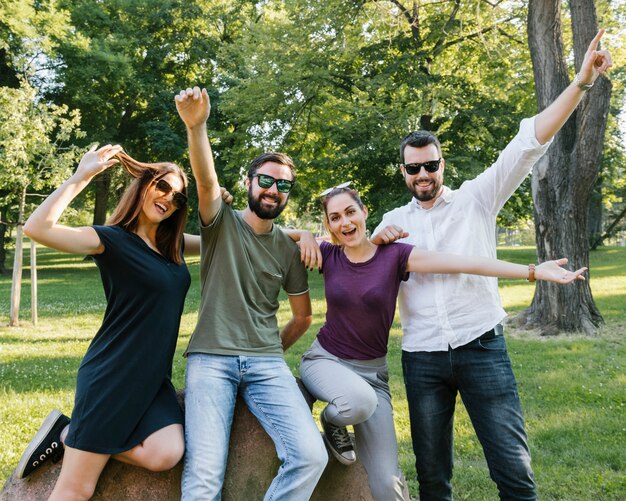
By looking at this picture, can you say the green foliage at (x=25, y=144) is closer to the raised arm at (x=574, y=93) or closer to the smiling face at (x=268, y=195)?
the smiling face at (x=268, y=195)

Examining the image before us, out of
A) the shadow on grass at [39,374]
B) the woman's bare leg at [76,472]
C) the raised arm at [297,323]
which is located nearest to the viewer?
the woman's bare leg at [76,472]

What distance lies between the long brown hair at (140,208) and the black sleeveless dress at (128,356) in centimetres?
12

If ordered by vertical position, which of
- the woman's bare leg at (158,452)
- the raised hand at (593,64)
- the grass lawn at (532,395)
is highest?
the raised hand at (593,64)

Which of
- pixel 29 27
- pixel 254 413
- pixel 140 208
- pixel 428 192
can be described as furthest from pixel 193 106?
pixel 29 27

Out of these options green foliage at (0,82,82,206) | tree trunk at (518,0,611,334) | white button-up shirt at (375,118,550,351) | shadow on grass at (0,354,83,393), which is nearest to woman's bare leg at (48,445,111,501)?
white button-up shirt at (375,118,550,351)

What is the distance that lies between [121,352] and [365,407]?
1.48 meters

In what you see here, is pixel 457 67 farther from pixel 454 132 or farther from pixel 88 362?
pixel 88 362

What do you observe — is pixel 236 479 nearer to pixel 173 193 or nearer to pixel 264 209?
pixel 264 209

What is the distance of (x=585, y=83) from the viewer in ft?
11.7

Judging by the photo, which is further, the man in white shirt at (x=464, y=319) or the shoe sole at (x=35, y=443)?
the man in white shirt at (x=464, y=319)

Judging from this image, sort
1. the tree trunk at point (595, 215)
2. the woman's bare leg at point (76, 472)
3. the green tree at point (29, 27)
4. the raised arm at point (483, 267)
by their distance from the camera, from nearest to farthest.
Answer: the woman's bare leg at point (76, 472) → the raised arm at point (483, 267) → the green tree at point (29, 27) → the tree trunk at point (595, 215)

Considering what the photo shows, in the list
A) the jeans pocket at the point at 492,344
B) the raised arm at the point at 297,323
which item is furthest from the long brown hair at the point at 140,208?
the jeans pocket at the point at 492,344

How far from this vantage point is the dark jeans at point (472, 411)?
344 cm

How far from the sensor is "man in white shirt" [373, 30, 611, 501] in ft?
11.5
